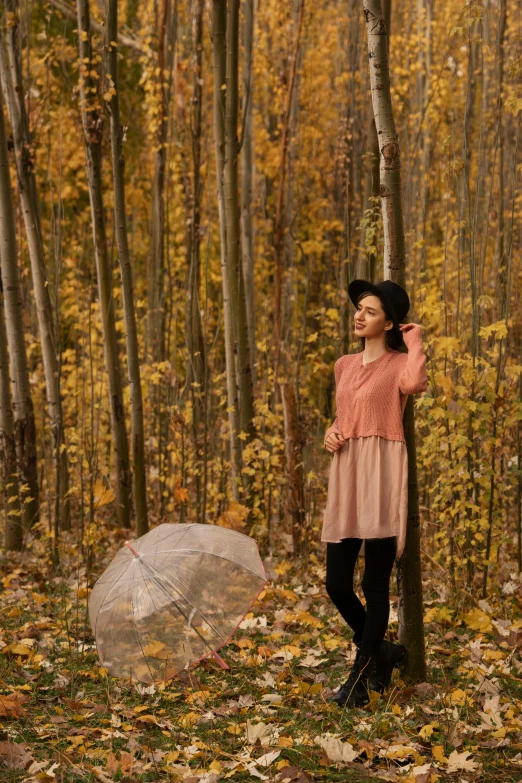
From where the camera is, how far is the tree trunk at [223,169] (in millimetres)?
6539

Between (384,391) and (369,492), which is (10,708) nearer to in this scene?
(369,492)

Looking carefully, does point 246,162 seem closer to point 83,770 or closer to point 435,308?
point 435,308

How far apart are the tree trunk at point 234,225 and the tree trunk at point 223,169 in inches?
2.1

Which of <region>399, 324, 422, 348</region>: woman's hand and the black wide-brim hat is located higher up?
the black wide-brim hat

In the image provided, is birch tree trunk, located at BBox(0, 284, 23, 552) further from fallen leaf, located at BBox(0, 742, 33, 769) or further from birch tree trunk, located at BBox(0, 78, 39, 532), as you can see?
fallen leaf, located at BBox(0, 742, 33, 769)

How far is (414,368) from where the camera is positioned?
3367mm

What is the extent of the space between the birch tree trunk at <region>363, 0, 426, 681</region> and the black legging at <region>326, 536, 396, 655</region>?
195 mm

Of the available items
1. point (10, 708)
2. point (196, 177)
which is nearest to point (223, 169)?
point (196, 177)

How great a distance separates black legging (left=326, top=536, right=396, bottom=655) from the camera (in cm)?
353

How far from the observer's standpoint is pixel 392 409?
11.5 ft

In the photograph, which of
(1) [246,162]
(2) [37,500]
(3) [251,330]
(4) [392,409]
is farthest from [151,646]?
(1) [246,162]

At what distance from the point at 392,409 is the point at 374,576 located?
2.35ft

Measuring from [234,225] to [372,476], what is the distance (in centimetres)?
360

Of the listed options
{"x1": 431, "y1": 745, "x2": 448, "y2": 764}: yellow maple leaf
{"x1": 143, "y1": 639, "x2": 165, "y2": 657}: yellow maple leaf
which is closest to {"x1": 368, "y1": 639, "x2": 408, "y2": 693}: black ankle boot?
{"x1": 431, "y1": 745, "x2": 448, "y2": 764}: yellow maple leaf
